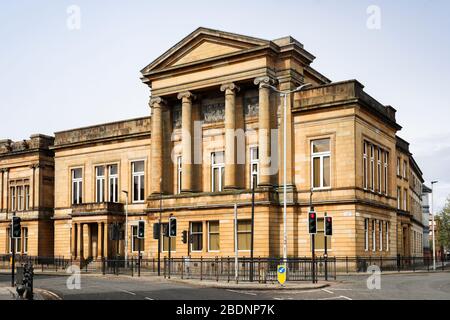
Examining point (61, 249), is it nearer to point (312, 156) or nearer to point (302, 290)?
point (312, 156)

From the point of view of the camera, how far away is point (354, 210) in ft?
172

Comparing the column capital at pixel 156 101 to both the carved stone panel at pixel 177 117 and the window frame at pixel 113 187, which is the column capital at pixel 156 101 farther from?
the window frame at pixel 113 187

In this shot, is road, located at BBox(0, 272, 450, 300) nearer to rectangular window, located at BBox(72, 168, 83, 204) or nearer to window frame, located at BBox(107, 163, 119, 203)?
window frame, located at BBox(107, 163, 119, 203)

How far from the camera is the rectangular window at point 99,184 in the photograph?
71.1m

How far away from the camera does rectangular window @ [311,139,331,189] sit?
180 feet

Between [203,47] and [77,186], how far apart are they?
24.1 meters

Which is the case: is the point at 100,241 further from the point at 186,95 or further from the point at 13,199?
the point at 13,199

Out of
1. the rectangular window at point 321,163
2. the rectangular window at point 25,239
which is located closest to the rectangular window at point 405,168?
the rectangular window at point 321,163

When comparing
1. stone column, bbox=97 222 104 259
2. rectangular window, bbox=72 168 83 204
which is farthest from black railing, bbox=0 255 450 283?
→ rectangular window, bbox=72 168 83 204

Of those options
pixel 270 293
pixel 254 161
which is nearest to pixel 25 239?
pixel 254 161

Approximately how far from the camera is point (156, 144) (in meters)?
63.2

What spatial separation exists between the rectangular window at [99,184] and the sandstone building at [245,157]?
2512mm

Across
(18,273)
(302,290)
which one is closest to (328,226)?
(302,290)

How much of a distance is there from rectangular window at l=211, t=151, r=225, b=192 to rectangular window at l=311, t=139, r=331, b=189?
912 cm
